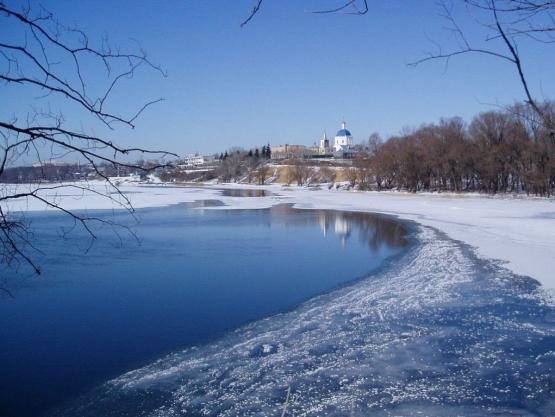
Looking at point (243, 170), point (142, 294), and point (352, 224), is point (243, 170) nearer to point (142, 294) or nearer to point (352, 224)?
point (352, 224)

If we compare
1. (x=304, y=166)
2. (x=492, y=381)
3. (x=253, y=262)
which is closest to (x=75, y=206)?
(x=253, y=262)

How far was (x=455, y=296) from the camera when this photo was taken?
8.66m

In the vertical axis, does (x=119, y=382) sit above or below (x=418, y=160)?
below

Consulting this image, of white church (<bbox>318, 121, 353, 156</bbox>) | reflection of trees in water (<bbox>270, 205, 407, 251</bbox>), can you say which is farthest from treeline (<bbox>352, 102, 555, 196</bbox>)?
white church (<bbox>318, 121, 353, 156</bbox>)

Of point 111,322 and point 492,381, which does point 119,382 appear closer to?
point 111,322

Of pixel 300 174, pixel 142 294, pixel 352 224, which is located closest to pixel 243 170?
pixel 300 174

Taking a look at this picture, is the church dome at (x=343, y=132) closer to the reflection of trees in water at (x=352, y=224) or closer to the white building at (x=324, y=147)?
the white building at (x=324, y=147)

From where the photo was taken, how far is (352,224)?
21438 mm

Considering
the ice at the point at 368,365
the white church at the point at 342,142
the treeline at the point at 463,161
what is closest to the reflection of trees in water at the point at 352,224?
the ice at the point at 368,365

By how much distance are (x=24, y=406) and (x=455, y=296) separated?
6826 mm

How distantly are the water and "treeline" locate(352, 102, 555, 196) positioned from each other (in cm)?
2212

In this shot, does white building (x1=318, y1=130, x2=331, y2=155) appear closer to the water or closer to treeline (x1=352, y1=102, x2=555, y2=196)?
treeline (x1=352, y1=102, x2=555, y2=196)

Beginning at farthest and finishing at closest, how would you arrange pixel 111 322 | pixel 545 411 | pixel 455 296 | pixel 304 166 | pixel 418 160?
1. pixel 304 166
2. pixel 418 160
3. pixel 455 296
4. pixel 111 322
5. pixel 545 411

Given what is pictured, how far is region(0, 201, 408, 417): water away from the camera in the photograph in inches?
230
